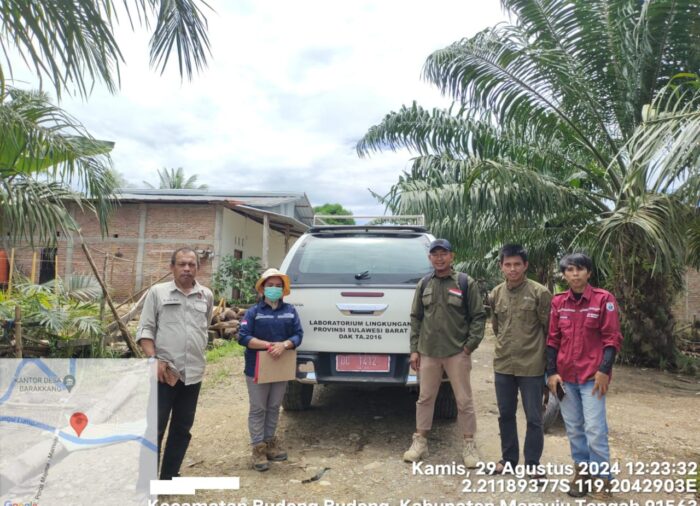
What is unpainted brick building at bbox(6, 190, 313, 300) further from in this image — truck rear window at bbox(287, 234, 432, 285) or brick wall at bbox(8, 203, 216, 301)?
truck rear window at bbox(287, 234, 432, 285)

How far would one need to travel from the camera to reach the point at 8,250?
473 cm

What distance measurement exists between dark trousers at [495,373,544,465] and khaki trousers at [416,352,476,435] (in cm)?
27

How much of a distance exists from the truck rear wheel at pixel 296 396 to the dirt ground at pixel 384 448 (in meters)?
0.10

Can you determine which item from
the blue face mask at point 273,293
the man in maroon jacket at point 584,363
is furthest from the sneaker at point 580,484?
the blue face mask at point 273,293

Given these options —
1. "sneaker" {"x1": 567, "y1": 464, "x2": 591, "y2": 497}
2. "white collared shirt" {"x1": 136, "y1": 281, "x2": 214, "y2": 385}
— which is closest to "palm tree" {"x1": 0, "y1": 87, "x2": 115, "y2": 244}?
"white collared shirt" {"x1": 136, "y1": 281, "x2": 214, "y2": 385}

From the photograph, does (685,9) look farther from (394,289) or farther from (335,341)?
(335,341)

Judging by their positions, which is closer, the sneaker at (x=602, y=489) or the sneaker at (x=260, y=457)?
the sneaker at (x=602, y=489)

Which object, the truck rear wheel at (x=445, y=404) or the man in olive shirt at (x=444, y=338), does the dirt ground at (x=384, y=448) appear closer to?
the truck rear wheel at (x=445, y=404)

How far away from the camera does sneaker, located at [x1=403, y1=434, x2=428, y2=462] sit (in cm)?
386

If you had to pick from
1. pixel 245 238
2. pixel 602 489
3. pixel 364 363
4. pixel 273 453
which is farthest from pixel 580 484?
pixel 245 238

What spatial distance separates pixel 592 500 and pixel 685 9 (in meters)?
5.90

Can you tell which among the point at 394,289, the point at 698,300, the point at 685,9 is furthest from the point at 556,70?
the point at 698,300

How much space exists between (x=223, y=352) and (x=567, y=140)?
710 centimetres

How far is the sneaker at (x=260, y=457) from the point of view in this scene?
3705 millimetres
